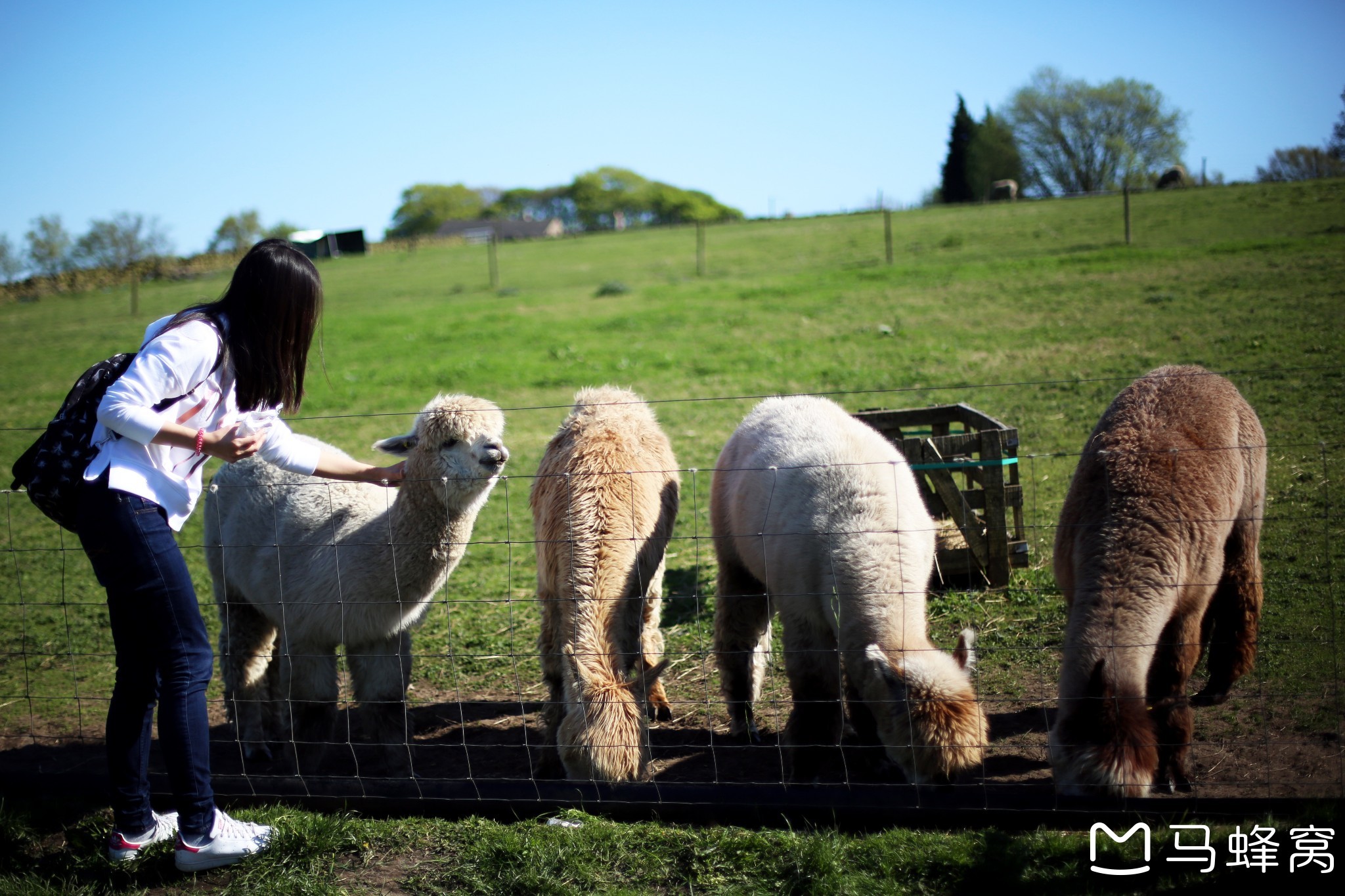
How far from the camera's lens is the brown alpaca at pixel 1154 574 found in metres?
3.38

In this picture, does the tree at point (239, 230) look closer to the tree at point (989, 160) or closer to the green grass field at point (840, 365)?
the green grass field at point (840, 365)

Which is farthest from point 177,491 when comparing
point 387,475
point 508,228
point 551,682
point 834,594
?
point 508,228

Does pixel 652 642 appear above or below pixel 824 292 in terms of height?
below

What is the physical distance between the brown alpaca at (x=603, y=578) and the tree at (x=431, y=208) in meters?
108

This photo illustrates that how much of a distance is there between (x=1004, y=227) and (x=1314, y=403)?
749 inches

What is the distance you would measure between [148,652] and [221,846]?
2.81 feet

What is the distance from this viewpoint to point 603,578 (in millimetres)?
4188

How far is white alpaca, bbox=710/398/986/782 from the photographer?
141 inches

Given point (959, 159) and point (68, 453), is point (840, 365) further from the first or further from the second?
point (959, 159)

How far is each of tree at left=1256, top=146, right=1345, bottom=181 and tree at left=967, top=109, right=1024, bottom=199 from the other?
1313 cm

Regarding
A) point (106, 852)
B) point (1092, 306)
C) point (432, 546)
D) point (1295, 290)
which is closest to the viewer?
point (106, 852)

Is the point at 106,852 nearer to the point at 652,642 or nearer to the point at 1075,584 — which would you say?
the point at 652,642

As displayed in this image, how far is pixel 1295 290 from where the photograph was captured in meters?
14.0

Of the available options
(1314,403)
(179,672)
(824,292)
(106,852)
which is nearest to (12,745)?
(106,852)
